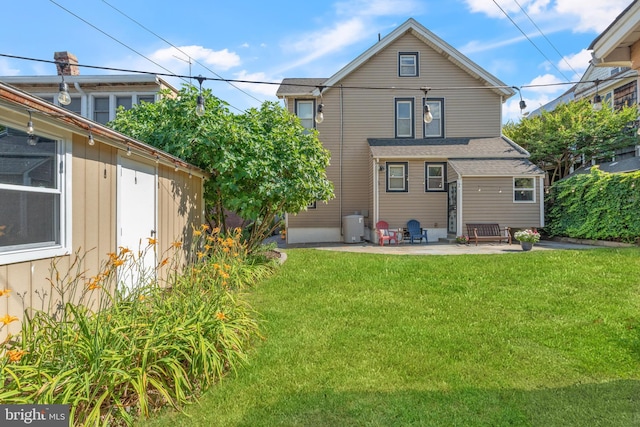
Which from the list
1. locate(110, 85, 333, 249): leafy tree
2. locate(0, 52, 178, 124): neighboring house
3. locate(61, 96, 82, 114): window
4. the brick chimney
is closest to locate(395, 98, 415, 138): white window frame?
locate(110, 85, 333, 249): leafy tree

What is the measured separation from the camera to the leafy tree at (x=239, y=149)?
6926 mm

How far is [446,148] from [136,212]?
13.0 metres

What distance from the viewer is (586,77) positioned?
23.1 metres

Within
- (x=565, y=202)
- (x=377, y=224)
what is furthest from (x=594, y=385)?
(x=565, y=202)

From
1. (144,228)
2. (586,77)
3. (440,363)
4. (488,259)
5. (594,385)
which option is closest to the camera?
(594,385)

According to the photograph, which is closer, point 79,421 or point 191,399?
point 79,421

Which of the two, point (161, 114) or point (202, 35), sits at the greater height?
point (202, 35)

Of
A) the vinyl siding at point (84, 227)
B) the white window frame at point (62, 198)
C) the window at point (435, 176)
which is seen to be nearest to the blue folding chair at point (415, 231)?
the window at point (435, 176)

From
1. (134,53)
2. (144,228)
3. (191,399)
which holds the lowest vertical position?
(191,399)

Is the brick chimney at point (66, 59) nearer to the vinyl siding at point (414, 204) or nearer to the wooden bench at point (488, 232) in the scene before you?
the vinyl siding at point (414, 204)

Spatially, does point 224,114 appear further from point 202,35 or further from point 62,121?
point 202,35

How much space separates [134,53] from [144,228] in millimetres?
8584

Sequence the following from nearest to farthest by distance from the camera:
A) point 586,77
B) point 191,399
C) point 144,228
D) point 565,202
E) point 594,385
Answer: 1. point 191,399
2. point 594,385
3. point 144,228
4. point 565,202
5. point 586,77

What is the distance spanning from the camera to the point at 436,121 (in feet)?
51.5
